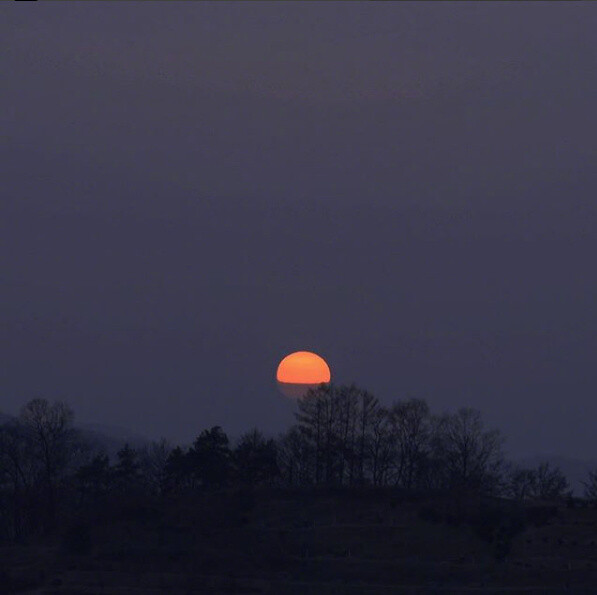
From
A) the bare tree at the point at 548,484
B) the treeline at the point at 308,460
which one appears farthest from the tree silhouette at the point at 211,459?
the bare tree at the point at 548,484

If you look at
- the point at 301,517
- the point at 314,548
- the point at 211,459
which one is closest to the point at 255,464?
the point at 211,459

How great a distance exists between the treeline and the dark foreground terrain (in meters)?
12.0

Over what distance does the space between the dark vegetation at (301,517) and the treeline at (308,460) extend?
128 mm

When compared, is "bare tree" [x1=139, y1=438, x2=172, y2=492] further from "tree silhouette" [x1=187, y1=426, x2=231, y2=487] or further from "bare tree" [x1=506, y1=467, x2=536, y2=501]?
"bare tree" [x1=506, y1=467, x2=536, y2=501]

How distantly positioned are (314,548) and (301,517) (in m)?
6.63

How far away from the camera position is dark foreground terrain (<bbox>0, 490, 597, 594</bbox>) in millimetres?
48969

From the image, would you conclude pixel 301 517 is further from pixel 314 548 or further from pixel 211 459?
pixel 211 459

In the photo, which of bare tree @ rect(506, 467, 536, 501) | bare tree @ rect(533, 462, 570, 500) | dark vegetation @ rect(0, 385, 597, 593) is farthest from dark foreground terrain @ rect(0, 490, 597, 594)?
bare tree @ rect(533, 462, 570, 500)

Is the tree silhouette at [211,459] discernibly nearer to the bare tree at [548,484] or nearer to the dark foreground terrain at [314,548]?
the dark foreground terrain at [314,548]

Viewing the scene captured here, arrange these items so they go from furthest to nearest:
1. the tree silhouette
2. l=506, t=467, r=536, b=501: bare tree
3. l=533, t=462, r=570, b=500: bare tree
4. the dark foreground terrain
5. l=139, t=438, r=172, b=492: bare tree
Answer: l=533, t=462, r=570, b=500: bare tree < l=506, t=467, r=536, b=501: bare tree < l=139, t=438, r=172, b=492: bare tree < the tree silhouette < the dark foreground terrain

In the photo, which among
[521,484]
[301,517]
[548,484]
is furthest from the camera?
[521,484]

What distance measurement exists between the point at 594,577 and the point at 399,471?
→ 39.4m

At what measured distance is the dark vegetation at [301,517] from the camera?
5056cm

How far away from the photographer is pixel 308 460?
86.2m
